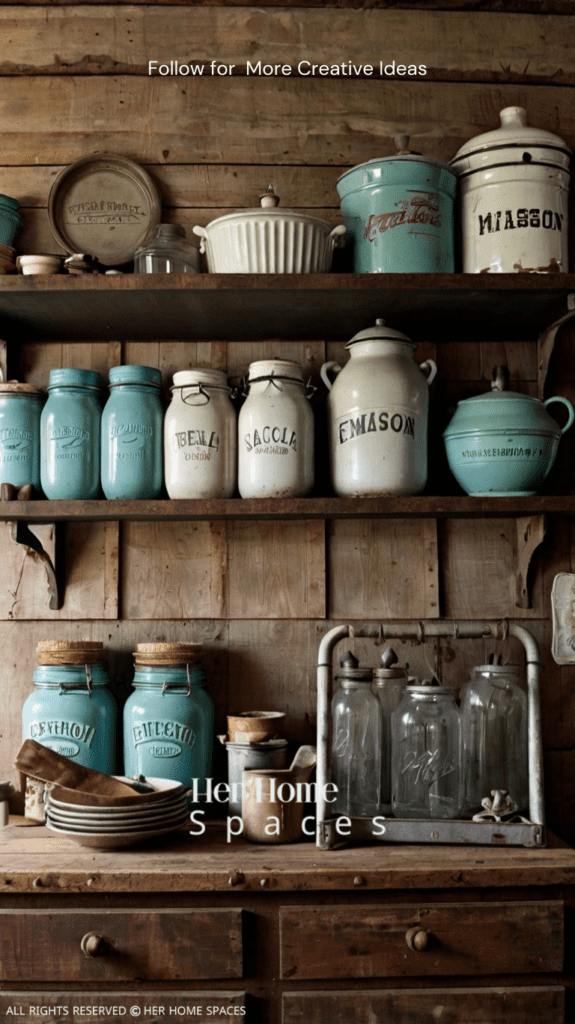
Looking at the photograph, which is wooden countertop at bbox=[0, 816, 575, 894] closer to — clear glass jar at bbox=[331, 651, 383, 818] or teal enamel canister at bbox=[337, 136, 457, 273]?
clear glass jar at bbox=[331, 651, 383, 818]

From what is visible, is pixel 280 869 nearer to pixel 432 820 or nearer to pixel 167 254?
pixel 432 820

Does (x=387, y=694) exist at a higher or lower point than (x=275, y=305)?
lower

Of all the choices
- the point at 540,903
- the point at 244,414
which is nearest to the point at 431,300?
the point at 244,414

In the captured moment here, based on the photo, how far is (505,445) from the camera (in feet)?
5.40

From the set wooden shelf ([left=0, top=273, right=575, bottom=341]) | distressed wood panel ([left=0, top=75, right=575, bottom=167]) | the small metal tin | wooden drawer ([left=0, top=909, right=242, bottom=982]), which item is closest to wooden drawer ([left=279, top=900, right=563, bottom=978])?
wooden drawer ([left=0, top=909, right=242, bottom=982])

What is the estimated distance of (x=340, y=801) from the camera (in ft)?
5.41

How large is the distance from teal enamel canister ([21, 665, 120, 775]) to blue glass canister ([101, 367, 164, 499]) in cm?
40

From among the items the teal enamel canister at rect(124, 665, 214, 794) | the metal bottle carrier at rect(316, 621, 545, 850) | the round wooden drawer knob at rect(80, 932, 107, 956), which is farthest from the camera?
the teal enamel canister at rect(124, 665, 214, 794)

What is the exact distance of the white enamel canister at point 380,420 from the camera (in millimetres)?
1642

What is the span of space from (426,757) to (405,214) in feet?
3.58

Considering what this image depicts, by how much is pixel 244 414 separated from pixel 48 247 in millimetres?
665

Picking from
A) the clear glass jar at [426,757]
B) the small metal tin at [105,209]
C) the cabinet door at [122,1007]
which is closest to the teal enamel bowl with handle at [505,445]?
the clear glass jar at [426,757]

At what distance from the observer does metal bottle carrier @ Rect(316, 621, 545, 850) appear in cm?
149

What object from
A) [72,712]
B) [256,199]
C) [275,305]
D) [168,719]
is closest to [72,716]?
[72,712]
